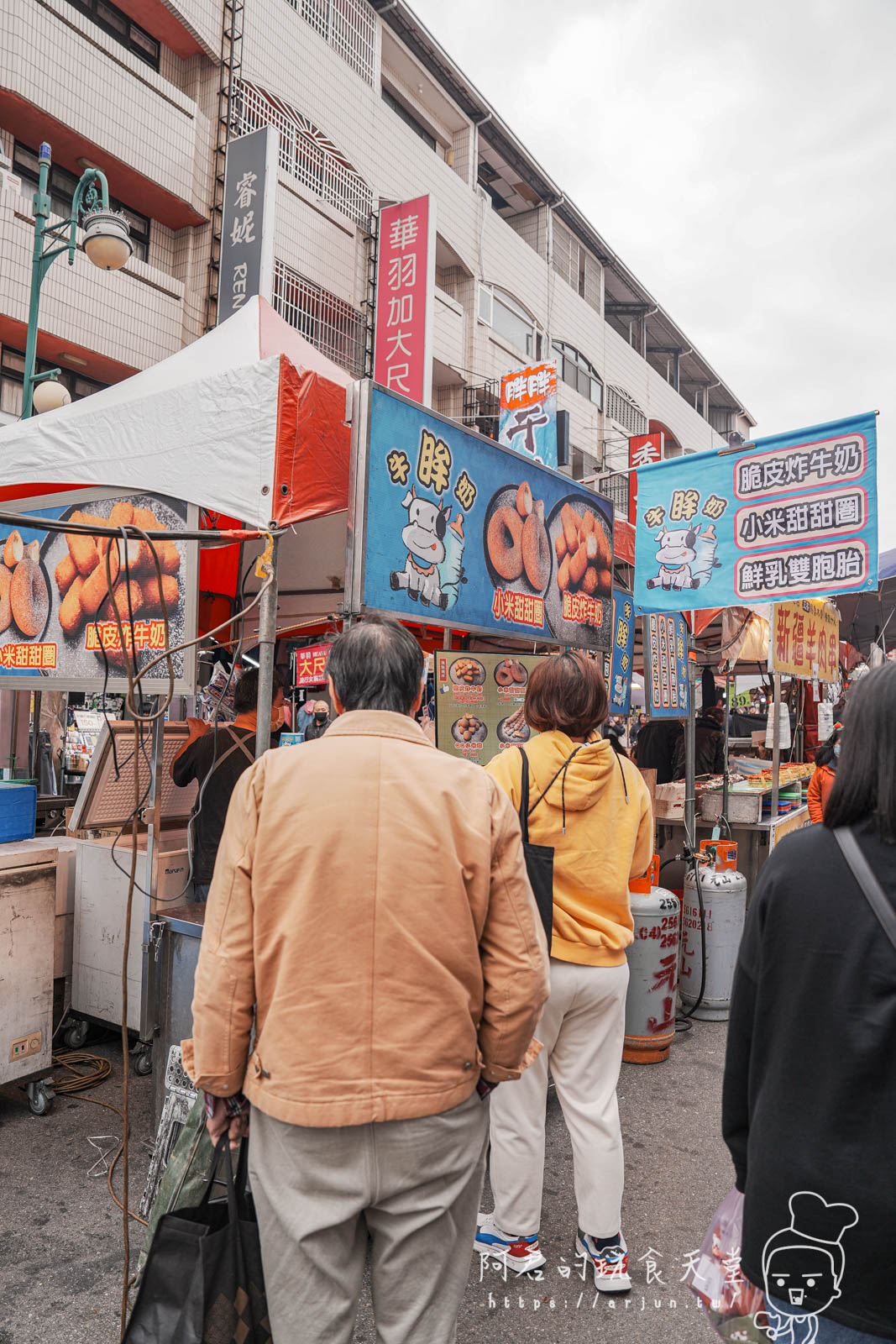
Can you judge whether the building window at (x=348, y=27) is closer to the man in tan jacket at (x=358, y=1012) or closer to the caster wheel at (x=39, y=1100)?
the caster wheel at (x=39, y=1100)

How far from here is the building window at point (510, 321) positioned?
20.6m

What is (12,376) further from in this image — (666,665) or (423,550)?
(423,550)

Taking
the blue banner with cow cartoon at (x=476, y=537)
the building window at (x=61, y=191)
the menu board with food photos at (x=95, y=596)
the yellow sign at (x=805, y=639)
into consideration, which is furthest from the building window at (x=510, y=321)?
the menu board with food photos at (x=95, y=596)

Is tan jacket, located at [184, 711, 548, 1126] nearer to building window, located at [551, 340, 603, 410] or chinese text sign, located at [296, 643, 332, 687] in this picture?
chinese text sign, located at [296, 643, 332, 687]

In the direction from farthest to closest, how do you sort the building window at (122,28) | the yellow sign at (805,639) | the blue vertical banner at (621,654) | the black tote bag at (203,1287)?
1. the building window at (122,28)
2. the yellow sign at (805,639)
3. the blue vertical banner at (621,654)
4. the black tote bag at (203,1287)

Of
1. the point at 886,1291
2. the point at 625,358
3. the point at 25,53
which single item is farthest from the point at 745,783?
the point at 625,358

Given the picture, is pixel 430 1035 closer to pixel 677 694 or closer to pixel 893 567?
pixel 677 694

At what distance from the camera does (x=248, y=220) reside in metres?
13.1

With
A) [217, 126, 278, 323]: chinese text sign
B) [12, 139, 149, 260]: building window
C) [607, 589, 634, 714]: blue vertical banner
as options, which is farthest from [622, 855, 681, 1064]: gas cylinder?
[12, 139, 149, 260]: building window

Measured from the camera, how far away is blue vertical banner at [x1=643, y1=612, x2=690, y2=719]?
252 inches

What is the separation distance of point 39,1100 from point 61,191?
45.4 feet

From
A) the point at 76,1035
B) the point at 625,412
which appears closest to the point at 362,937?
the point at 76,1035

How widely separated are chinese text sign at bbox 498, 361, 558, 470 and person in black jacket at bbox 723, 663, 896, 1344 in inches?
476

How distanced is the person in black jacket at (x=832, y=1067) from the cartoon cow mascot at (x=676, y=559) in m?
4.44
